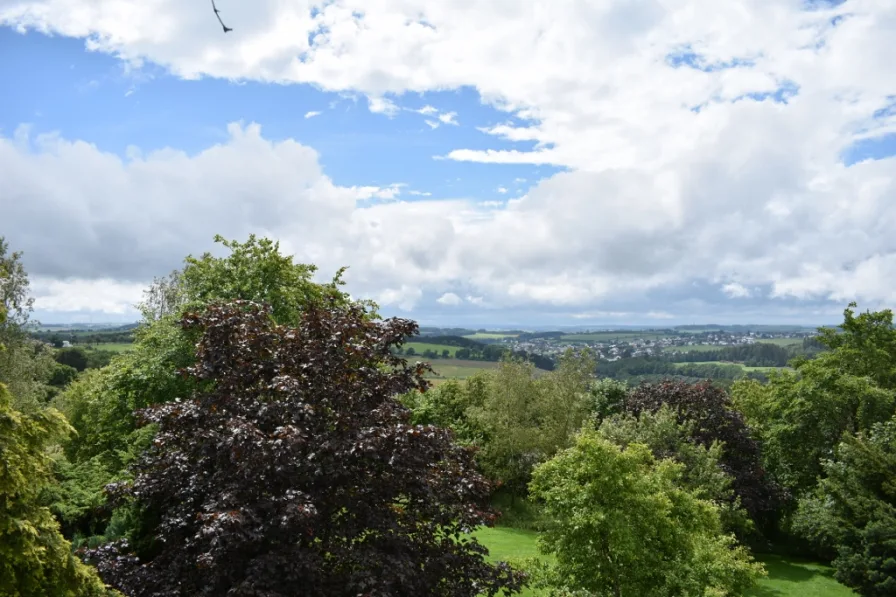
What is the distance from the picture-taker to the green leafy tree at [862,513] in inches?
857

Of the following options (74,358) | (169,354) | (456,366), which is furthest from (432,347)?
(169,354)

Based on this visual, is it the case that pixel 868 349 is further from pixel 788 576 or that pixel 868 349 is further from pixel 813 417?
pixel 788 576

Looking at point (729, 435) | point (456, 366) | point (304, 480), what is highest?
point (304, 480)

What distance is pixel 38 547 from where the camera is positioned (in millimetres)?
7934

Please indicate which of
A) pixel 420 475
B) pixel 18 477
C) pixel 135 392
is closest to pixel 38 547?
pixel 18 477

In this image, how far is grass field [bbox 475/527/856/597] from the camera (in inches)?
1039

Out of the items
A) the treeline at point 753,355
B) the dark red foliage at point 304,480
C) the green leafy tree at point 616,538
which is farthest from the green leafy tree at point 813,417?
the treeline at point 753,355

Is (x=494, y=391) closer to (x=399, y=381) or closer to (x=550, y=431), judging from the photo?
(x=550, y=431)

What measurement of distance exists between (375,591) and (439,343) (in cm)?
15862

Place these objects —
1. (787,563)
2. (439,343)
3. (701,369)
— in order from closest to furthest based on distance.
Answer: (787,563) → (701,369) → (439,343)

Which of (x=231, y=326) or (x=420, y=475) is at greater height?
(x=231, y=326)

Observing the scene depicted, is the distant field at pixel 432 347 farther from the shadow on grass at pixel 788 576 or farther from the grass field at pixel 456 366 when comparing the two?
the shadow on grass at pixel 788 576

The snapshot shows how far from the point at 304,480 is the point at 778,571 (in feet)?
101

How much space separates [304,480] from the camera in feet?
33.7
